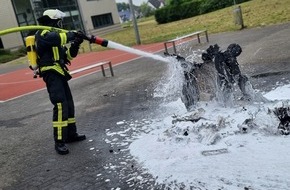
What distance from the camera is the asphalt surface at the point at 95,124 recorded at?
4336mm

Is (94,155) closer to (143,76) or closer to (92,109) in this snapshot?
(92,109)

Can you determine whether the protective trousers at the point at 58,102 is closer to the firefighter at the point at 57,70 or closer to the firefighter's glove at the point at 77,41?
the firefighter at the point at 57,70

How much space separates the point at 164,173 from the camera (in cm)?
397

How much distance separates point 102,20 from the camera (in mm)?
45125

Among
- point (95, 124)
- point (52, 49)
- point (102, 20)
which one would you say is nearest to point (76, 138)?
point (95, 124)

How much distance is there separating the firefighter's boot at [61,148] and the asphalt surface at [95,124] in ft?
0.31

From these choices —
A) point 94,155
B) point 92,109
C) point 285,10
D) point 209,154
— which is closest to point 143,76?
point 92,109

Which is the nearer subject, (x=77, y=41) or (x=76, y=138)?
(x=77, y=41)

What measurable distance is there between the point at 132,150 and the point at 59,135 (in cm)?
116

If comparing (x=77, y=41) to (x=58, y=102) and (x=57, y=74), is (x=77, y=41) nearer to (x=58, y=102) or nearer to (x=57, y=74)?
(x=57, y=74)

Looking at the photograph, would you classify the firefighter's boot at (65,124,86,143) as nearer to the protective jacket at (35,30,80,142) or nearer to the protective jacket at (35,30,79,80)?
the protective jacket at (35,30,80,142)

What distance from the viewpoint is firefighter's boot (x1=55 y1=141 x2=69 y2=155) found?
526 centimetres

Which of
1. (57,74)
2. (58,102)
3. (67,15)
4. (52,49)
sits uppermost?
(67,15)

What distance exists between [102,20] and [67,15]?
601cm
